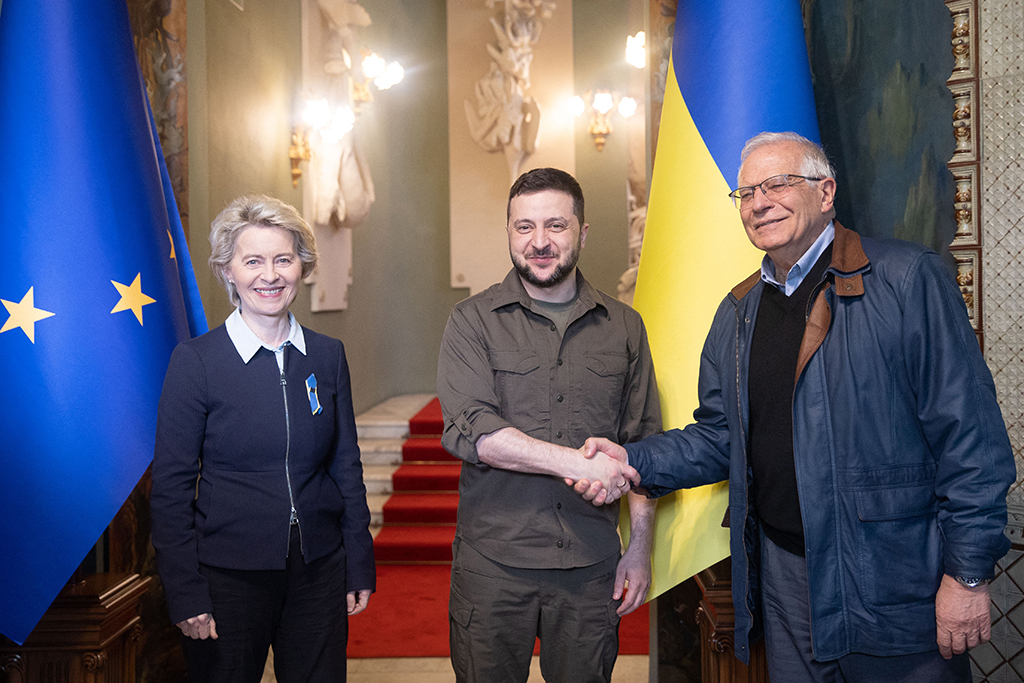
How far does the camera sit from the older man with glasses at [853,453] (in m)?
1.44

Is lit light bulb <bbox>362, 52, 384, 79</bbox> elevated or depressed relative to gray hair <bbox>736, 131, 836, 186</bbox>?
elevated

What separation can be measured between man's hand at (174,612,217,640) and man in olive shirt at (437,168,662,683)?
60cm

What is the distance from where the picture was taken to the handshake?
69.7 inches

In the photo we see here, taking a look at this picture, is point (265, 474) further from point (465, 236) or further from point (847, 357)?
point (465, 236)

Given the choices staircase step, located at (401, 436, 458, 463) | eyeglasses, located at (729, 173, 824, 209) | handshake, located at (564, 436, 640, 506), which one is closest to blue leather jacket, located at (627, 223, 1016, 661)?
eyeglasses, located at (729, 173, 824, 209)

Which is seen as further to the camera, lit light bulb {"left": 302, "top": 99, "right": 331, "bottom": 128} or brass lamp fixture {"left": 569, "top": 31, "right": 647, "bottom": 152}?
brass lamp fixture {"left": 569, "top": 31, "right": 647, "bottom": 152}

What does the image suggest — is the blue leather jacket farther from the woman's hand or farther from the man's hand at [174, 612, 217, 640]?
the man's hand at [174, 612, 217, 640]

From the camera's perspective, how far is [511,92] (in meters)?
8.12

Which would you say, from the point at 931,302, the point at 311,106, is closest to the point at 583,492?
the point at 931,302

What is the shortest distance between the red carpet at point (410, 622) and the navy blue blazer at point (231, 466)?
81.5 inches

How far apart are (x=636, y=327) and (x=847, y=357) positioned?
59cm

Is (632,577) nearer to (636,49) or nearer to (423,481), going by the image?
(423,481)

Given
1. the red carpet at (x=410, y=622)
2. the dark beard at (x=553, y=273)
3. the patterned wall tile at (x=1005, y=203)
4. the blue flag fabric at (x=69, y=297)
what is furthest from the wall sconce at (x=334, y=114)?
the patterned wall tile at (x=1005, y=203)

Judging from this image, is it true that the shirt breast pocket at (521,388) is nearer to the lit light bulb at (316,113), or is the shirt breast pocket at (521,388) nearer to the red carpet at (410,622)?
the red carpet at (410,622)
